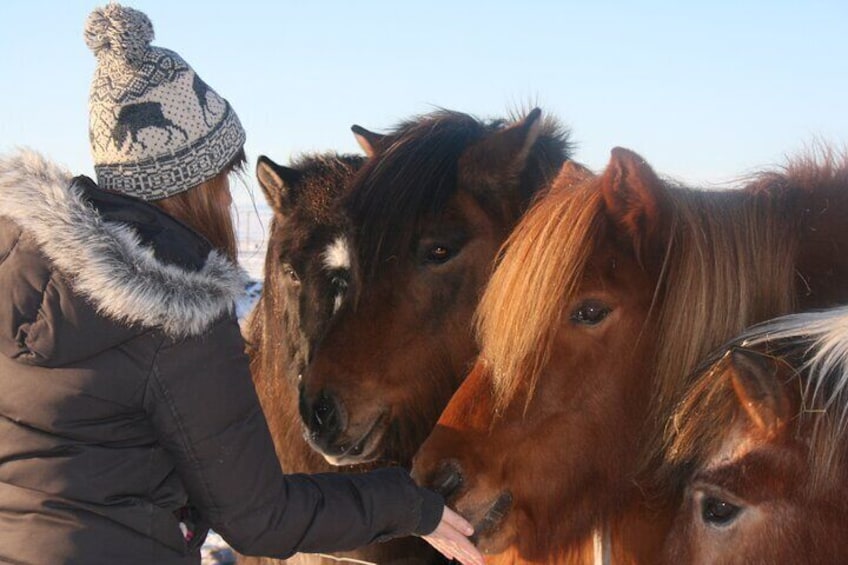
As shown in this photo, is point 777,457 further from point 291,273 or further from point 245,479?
point 291,273

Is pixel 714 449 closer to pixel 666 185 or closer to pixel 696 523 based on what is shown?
pixel 696 523

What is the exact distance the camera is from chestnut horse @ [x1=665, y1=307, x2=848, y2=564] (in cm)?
200

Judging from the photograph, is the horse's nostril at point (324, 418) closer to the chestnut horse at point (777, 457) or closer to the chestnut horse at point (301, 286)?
the chestnut horse at point (301, 286)

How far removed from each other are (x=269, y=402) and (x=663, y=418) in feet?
7.84

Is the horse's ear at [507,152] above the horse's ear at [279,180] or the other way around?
above

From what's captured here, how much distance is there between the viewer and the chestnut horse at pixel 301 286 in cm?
368

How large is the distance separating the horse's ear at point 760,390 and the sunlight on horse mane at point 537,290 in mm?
617

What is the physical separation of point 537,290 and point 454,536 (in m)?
0.78

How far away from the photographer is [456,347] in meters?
3.37

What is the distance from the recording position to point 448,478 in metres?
2.56

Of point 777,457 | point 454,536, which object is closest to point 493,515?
point 454,536

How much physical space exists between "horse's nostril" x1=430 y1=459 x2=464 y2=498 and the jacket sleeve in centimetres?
9

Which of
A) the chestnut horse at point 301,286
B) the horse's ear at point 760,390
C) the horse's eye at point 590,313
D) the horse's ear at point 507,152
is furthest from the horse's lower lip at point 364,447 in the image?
the horse's ear at point 760,390

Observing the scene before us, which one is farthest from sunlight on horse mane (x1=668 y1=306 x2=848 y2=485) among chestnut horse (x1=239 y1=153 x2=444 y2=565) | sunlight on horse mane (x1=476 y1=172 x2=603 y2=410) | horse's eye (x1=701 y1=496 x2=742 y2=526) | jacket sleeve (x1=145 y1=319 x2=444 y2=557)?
chestnut horse (x1=239 y1=153 x2=444 y2=565)
